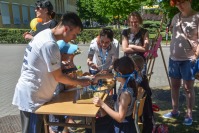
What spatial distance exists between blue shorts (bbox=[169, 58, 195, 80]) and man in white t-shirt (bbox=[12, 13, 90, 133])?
1.86 m

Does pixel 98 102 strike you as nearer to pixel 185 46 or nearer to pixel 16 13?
pixel 185 46

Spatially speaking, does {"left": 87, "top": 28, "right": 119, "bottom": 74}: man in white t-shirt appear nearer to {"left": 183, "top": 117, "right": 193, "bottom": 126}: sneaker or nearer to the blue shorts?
the blue shorts

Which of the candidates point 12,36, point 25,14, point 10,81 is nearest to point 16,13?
point 25,14

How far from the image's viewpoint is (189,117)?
3906mm

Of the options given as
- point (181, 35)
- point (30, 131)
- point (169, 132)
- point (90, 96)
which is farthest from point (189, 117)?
point (30, 131)

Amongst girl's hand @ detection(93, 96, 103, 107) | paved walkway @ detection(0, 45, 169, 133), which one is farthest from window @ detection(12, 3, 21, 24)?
girl's hand @ detection(93, 96, 103, 107)

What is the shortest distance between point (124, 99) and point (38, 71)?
31.6 inches

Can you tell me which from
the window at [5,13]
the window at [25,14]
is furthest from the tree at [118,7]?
Answer: the window at [25,14]

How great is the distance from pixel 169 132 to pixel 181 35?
135cm

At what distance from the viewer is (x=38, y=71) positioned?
2.34 metres

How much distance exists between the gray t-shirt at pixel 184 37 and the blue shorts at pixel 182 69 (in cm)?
7

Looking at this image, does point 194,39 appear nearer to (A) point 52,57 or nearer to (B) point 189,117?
(B) point 189,117

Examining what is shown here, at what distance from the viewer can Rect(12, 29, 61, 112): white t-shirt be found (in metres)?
2.27

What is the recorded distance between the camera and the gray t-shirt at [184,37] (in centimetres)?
353
